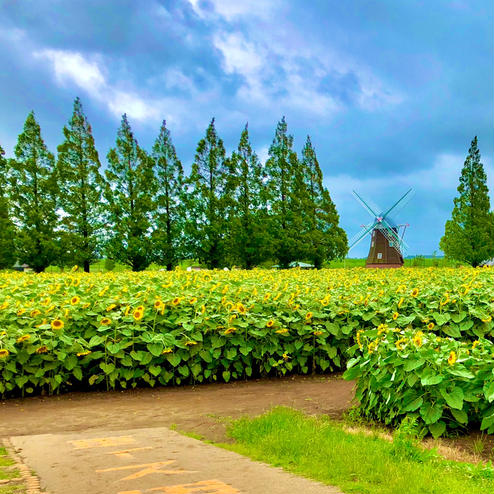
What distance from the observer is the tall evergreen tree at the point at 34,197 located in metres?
30.8

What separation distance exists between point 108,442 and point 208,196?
97.0ft

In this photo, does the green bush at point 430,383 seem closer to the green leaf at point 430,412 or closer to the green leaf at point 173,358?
the green leaf at point 430,412

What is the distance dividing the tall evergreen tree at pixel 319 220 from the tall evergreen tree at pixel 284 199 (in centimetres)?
85

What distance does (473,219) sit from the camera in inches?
1575

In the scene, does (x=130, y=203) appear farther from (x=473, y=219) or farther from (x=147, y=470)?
(x=147, y=470)

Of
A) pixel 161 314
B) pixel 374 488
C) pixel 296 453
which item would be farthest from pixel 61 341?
pixel 374 488

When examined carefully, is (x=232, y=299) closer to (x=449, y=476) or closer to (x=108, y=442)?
(x=108, y=442)

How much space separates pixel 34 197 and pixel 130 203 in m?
5.19

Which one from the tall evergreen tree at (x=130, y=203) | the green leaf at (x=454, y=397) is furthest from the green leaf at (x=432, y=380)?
the tall evergreen tree at (x=130, y=203)

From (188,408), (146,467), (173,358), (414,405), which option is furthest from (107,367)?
(414,405)

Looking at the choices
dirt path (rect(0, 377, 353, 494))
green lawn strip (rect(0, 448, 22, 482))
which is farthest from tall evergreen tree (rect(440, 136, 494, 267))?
green lawn strip (rect(0, 448, 22, 482))

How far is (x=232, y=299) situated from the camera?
7.36 meters

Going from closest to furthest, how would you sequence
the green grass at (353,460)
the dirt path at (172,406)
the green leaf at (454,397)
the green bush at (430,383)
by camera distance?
the green grass at (353,460), the green leaf at (454,397), the green bush at (430,383), the dirt path at (172,406)

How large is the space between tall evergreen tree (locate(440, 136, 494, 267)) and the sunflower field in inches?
1337
